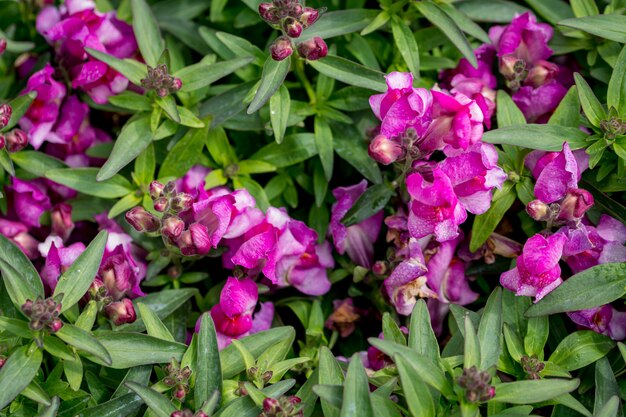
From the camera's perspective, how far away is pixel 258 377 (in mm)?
1937

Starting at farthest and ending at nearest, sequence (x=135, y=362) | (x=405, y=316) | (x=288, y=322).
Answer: (x=288, y=322) → (x=405, y=316) → (x=135, y=362)

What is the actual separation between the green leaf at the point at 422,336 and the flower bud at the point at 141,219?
0.71 metres

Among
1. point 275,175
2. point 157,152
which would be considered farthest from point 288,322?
point 157,152

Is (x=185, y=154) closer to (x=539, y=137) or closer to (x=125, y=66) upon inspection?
(x=125, y=66)

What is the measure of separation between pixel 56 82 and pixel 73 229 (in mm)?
463

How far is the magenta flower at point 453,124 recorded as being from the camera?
1.95m

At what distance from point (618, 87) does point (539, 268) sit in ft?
1.83

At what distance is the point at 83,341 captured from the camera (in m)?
1.82

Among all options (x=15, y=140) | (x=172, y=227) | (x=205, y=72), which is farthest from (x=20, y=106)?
(x=172, y=227)

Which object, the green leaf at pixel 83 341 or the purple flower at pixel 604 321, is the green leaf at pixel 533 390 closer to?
the purple flower at pixel 604 321

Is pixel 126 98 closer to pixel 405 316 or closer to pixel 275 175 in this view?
pixel 275 175

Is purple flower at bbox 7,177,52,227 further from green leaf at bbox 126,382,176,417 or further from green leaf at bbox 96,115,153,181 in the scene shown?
green leaf at bbox 126,382,176,417

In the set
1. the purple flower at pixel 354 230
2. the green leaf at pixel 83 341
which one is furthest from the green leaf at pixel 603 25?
the green leaf at pixel 83 341

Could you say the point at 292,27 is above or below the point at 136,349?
above
